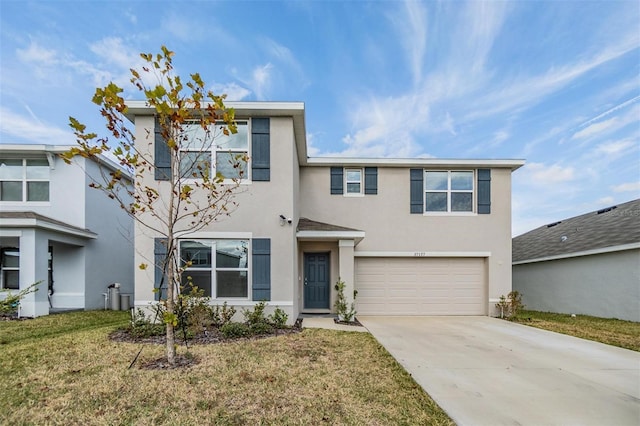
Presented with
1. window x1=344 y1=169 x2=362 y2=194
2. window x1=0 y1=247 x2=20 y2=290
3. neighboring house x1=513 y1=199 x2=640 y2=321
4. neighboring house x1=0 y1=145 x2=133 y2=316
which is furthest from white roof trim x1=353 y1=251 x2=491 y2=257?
window x1=0 y1=247 x2=20 y2=290

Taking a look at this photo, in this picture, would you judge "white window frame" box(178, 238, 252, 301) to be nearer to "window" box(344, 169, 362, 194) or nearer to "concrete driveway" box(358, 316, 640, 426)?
"concrete driveway" box(358, 316, 640, 426)

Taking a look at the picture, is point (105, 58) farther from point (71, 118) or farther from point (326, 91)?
point (326, 91)

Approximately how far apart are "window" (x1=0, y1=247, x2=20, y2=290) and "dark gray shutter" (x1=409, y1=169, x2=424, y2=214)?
1406cm

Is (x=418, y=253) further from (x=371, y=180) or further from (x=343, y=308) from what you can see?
(x=343, y=308)

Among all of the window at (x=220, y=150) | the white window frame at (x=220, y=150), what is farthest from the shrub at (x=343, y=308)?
the window at (x=220, y=150)

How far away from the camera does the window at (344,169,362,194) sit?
453 inches

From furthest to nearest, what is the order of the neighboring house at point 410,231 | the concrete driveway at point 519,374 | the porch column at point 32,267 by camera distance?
the neighboring house at point 410,231
the porch column at point 32,267
the concrete driveway at point 519,374

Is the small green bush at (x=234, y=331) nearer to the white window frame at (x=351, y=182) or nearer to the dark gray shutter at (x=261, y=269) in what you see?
the dark gray shutter at (x=261, y=269)

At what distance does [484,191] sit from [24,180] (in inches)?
635

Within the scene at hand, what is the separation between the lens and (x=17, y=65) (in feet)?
30.6

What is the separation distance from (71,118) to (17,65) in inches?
306

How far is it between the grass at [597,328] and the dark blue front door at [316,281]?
6.26 m

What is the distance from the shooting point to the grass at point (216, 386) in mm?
3626

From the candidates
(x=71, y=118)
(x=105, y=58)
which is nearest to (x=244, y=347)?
(x=71, y=118)
